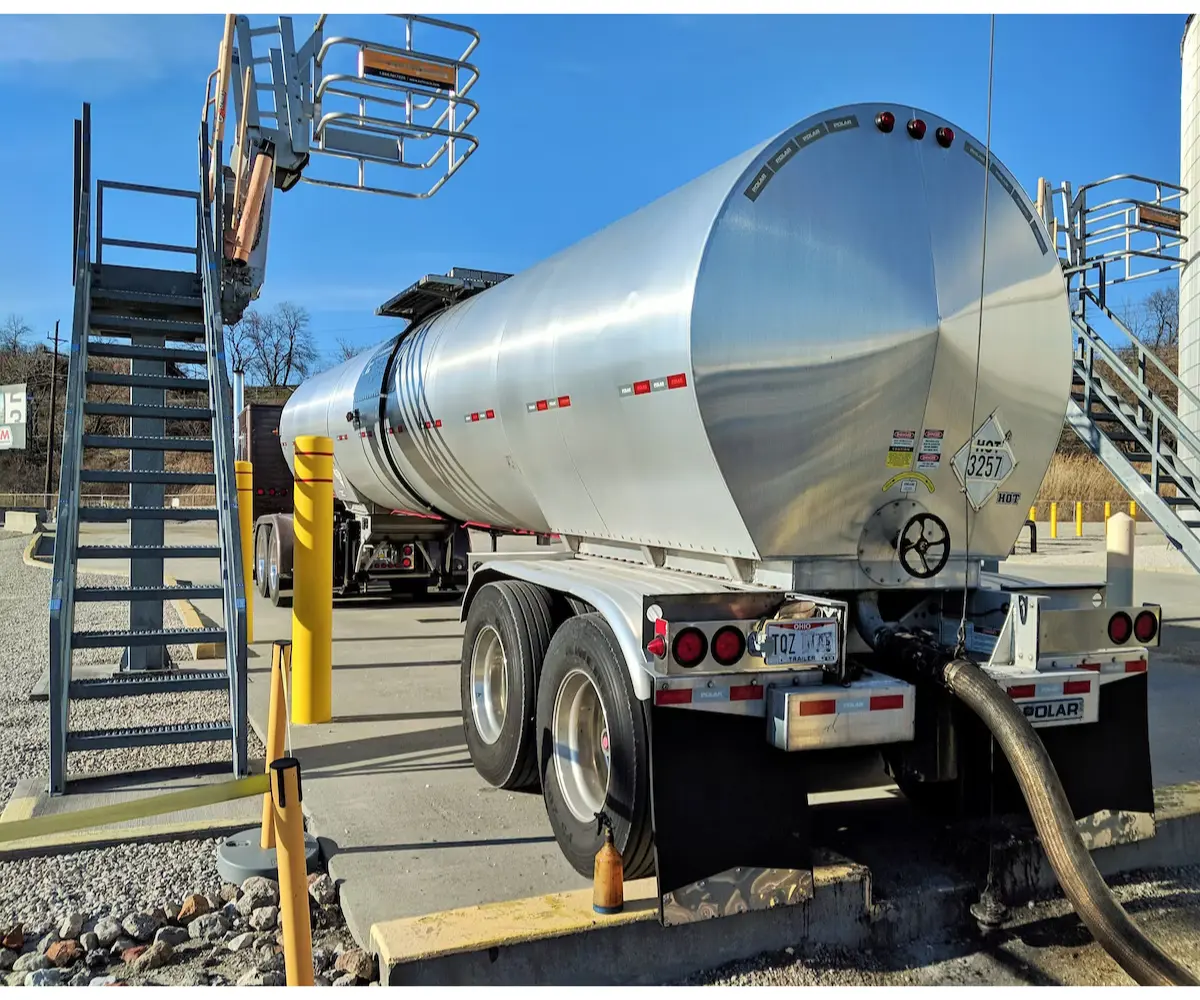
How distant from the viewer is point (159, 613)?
7449 mm

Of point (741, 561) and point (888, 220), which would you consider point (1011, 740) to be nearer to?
point (741, 561)

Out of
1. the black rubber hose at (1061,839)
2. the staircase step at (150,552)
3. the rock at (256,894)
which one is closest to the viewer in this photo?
the black rubber hose at (1061,839)

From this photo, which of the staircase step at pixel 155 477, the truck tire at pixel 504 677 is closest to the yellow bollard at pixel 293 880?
the truck tire at pixel 504 677

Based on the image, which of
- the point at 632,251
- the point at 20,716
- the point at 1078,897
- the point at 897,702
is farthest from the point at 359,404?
the point at 1078,897

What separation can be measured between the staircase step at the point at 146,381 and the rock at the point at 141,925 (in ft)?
12.8

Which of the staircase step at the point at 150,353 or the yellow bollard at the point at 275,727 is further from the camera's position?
the staircase step at the point at 150,353

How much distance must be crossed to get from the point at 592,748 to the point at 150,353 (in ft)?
15.4

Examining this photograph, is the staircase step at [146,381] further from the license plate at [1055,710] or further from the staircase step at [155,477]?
the license plate at [1055,710]

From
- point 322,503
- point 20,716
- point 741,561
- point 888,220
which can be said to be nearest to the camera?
point 888,220

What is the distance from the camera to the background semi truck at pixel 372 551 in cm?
1188

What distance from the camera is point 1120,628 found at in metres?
4.04

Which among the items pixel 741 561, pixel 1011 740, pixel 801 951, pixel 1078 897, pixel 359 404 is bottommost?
pixel 801 951

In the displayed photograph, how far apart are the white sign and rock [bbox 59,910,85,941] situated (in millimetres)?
4066

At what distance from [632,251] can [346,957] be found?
10.6ft
